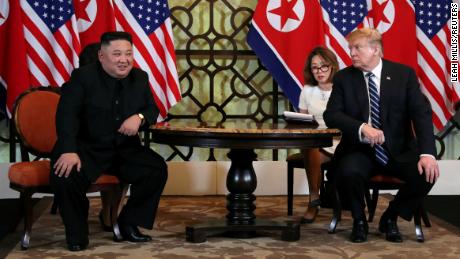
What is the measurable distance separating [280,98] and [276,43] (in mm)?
534

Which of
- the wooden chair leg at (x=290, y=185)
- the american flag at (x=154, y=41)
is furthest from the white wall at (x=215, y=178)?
the wooden chair leg at (x=290, y=185)

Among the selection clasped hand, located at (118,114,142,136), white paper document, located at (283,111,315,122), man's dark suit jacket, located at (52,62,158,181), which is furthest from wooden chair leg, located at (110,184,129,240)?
white paper document, located at (283,111,315,122)

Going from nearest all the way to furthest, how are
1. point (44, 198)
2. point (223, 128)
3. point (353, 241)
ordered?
point (223, 128), point (353, 241), point (44, 198)

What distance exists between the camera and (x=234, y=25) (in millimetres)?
6715

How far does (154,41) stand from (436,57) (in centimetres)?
243

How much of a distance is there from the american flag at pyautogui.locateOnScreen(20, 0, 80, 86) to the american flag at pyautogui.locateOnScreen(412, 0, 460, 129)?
294 centimetres

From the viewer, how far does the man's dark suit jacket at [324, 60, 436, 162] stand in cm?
462

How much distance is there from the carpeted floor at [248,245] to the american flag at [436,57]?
1.46m

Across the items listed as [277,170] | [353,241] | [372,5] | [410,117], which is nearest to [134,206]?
[353,241]

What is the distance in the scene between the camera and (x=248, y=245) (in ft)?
14.9

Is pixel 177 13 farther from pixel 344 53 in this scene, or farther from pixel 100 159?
pixel 100 159

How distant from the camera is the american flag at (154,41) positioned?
6.41 meters

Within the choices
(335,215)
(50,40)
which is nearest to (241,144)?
(335,215)

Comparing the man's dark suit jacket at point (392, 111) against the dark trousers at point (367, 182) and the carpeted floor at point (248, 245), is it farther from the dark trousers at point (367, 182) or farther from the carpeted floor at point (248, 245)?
the carpeted floor at point (248, 245)
